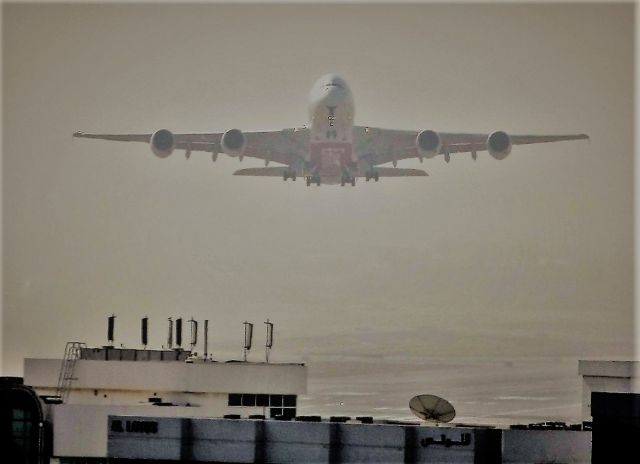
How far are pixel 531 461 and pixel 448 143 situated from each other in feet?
101

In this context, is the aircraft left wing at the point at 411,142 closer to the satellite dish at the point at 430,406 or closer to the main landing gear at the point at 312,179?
the main landing gear at the point at 312,179

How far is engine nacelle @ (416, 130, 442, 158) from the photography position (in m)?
59.2

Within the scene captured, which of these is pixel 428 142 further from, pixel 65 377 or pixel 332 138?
pixel 65 377

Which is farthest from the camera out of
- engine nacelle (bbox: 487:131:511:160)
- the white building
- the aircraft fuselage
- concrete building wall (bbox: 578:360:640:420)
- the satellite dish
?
the aircraft fuselage

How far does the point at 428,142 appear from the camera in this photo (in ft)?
194

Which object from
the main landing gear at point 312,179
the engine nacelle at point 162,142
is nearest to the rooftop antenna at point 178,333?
the engine nacelle at point 162,142

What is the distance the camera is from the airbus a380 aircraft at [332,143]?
59.6 meters

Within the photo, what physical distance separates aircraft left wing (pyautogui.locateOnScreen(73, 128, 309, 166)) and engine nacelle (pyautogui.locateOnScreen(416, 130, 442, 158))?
5878mm

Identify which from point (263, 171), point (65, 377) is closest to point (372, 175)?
point (263, 171)

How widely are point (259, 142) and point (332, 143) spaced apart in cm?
387

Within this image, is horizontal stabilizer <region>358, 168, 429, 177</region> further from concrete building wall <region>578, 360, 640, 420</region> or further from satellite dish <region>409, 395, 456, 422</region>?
satellite dish <region>409, 395, 456, 422</region>

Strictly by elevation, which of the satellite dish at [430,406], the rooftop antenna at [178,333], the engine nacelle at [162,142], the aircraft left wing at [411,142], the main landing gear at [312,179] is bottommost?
the satellite dish at [430,406]

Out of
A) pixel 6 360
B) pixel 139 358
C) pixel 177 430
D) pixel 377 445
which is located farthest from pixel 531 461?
pixel 6 360

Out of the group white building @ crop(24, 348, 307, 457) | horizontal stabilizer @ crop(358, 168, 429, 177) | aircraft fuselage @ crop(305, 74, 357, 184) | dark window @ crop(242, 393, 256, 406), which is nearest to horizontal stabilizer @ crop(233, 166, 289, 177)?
aircraft fuselage @ crop(305, 74, 357, 184)
